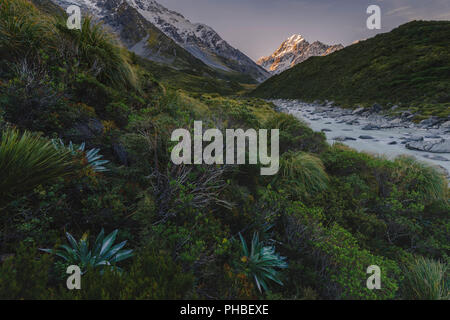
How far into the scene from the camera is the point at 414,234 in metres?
3.15

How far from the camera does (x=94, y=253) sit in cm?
181

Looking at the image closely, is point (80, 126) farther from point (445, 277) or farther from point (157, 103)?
point (445, 277)

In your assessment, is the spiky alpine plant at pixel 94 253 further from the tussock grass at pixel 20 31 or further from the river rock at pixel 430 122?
the river rock at pixel 430 122

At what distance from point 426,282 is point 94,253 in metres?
3.68

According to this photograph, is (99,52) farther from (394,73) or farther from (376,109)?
(394,73)

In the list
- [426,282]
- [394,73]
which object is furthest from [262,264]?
[394,73]

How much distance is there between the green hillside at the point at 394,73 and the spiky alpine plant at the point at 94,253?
18.7m

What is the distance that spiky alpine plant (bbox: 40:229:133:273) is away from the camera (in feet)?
5.59

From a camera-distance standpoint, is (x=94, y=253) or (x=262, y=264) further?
(x=262, y=264)

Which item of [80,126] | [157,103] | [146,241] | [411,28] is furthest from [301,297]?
[411,28]

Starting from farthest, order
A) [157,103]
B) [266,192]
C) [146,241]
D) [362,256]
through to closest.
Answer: [157,103] → [266,192] → [362,256] → [146,241]

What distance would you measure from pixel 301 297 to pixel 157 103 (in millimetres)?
5171

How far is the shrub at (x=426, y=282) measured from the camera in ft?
7.32

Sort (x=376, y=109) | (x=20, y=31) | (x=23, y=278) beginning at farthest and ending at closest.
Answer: (x=376, y=109) → (x=20, y=31) → (x=23, y=278)
